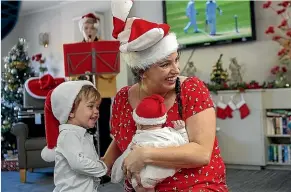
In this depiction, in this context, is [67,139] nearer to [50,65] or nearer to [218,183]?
[218,183]

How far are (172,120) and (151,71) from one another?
170 mm

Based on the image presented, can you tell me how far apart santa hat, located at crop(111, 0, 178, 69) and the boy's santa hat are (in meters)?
0.30

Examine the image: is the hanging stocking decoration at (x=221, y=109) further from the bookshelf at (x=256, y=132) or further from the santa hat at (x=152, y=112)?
the santa hat at (x=152, y=112)

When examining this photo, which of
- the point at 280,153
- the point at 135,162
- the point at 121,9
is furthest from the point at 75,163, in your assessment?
the point at 280,153

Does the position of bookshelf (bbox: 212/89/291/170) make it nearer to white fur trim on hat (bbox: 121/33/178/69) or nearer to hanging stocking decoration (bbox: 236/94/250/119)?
hanging stocking decoration (bbox: 236/94/250/119)

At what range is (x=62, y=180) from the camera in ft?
4.62

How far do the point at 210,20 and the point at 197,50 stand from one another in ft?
1.48

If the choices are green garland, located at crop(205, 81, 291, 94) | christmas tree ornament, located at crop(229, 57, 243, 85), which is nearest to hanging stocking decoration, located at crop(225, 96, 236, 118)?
green garland, located at crop(205, 81, 291, 94)

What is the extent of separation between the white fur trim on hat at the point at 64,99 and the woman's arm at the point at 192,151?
427 millimetres

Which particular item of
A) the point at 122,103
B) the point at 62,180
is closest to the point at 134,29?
the point at 122,103

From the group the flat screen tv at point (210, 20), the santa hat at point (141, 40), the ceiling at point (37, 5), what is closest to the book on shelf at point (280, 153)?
the flat screen tv at point (210, 20)

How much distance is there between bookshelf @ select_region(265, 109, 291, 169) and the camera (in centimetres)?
417

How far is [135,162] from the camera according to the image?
43.7 inches

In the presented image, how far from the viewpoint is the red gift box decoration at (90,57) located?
329 cm
